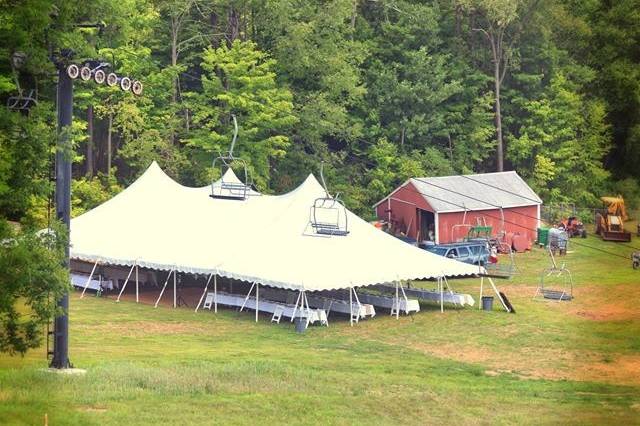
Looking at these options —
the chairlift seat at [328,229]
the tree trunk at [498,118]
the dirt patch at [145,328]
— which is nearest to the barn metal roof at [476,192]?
the tree trunk at [498,118]

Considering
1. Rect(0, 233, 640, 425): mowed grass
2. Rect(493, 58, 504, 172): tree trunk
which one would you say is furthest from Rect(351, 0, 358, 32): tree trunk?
Rect(0, 233, 640, 425): mowed grass

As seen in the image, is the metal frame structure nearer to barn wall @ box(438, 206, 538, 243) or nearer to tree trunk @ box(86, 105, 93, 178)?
barn wall @ box(438, 206, 538, 243)

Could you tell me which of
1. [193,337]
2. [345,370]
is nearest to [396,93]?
[193,337]

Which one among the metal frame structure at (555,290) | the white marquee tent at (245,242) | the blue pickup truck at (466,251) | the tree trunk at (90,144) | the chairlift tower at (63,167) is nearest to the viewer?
the chairlift tower at (63,167)

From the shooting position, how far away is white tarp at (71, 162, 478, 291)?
27188 millimetres

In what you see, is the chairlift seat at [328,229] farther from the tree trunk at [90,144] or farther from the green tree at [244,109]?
the tree trunk at [90,144]

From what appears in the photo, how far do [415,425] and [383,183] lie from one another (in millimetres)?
31362

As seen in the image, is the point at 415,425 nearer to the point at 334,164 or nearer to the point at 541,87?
the point at 541,87

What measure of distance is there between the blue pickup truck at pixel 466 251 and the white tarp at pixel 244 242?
7.10 m

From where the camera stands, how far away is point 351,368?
21.6 meters

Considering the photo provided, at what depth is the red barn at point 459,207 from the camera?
39750mm

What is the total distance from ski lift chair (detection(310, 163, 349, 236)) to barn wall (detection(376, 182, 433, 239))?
10.1 meters

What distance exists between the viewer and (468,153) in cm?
5041

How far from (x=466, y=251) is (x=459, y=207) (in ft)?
10.2
